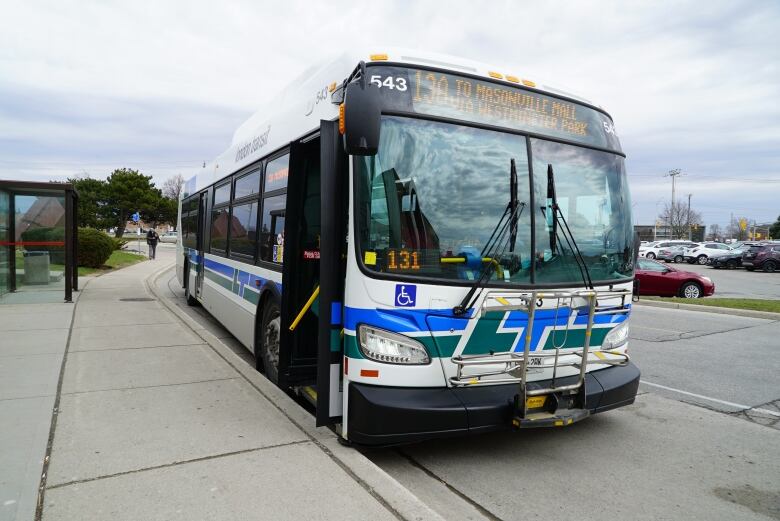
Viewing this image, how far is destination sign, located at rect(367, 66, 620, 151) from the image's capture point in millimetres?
4090

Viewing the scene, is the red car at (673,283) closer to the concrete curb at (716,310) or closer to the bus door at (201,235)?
the concrete curb at (716,310)

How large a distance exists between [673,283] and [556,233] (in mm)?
15020

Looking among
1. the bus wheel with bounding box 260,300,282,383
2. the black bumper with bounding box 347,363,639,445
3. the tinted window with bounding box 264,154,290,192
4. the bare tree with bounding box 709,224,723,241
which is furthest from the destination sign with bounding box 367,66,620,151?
the bare tree with bounding box 709,224,723,241

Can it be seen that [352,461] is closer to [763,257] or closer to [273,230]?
[273,230]

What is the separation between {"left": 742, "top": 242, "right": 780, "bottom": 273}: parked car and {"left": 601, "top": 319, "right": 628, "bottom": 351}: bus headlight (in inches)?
1375

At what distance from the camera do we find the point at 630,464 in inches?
175

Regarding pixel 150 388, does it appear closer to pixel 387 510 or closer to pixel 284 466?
pixel 284 466

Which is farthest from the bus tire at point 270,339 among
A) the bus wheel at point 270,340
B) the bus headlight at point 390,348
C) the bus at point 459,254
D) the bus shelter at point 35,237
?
the bus shelter at point 35,237

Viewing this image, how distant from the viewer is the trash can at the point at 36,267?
522 inches

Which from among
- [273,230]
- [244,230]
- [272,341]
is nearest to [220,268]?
[244,230]

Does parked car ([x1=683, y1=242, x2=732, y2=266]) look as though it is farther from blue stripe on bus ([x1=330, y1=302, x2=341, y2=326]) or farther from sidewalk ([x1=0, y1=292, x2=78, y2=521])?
blue stripe on bus ([x1=330, y1=302, x2=341, y2=326])

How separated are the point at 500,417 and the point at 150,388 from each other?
11.7ft

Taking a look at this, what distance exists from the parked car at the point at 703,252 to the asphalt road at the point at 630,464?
128ft

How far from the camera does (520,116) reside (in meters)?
4.48
